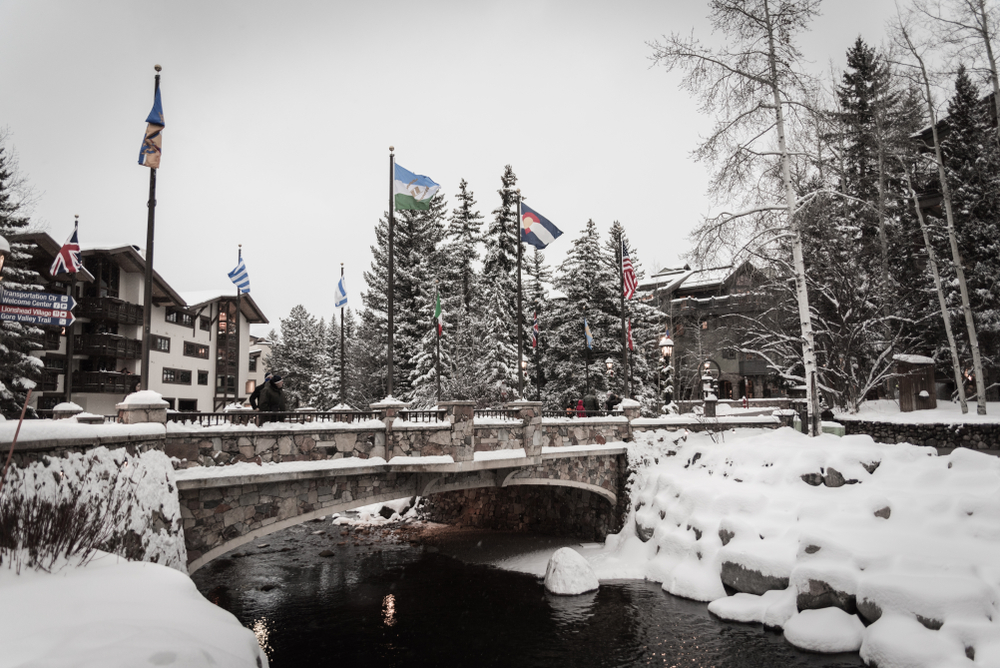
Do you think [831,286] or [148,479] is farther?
[831,286]

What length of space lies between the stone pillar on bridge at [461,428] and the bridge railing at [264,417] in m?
1.93

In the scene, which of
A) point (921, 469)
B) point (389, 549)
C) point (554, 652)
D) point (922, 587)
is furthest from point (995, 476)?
point (389, 549)

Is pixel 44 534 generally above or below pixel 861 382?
below

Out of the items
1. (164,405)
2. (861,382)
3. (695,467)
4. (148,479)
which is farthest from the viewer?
(861,382)

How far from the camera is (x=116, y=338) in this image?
33.0 metres

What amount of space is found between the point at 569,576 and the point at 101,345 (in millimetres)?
30044

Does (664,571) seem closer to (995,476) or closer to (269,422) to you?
(995,476)

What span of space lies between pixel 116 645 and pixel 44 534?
2.42 m

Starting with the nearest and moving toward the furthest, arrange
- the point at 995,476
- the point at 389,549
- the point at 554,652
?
the point at 554,652 < the point at 995,476 < the point at 389,549

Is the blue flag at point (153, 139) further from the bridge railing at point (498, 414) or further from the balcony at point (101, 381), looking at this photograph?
the balcony at point (101, 381)

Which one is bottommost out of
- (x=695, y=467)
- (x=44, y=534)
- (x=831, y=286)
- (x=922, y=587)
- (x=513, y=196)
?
(x=922, y=587)

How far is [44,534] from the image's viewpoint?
6203 millimetres

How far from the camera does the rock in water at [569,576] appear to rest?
1612 cm

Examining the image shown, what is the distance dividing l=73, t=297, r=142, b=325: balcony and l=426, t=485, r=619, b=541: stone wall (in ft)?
69.1
